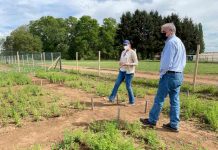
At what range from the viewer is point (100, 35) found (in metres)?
82.3

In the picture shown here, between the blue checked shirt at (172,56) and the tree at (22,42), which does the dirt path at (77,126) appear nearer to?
the blue checked shirt at (172,56)

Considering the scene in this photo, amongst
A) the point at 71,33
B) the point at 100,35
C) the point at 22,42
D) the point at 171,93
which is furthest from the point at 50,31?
the point at 171,93

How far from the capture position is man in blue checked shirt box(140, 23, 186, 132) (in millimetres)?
5262

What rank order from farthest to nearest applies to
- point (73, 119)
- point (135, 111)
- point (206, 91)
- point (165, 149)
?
point (206, 91), point (135, 111), point (73, 119), point (165, 149)

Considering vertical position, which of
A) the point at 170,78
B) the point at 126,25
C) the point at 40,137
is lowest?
the point at 40,137

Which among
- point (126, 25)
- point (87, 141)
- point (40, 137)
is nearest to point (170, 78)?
point (87, 141)

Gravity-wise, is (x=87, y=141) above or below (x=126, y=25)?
below

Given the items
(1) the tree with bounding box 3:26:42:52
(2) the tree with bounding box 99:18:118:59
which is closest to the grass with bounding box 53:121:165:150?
(1) the tree with bounding box 3:26:42:52

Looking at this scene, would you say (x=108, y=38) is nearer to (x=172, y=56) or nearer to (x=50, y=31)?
(x=50, y=31)

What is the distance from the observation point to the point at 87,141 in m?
4.54

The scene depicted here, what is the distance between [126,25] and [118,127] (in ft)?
182

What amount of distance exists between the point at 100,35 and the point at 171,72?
256 ft

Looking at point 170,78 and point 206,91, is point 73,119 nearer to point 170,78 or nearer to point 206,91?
point 170,78

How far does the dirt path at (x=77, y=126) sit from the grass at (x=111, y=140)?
29 cm
